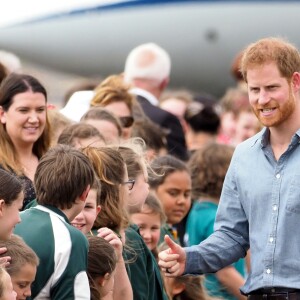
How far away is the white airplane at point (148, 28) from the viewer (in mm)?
20359

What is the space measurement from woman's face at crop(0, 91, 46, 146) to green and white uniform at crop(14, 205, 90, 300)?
1.55 meters

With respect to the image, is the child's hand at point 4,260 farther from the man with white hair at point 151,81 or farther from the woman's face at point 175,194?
the man with white hair at point 151,81

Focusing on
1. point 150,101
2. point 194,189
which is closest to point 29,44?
point 150,101

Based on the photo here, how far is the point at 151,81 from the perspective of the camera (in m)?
10.2

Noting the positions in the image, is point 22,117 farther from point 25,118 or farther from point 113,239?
point 113,239

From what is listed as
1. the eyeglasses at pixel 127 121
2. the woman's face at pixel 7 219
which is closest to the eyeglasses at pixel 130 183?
the woman's face at pixel 7 219

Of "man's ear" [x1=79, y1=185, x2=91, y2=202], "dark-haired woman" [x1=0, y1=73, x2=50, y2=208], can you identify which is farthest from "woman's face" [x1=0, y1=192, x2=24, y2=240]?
"dark-haired woman" [x1=0, y1=73, x2=50, y2=208]

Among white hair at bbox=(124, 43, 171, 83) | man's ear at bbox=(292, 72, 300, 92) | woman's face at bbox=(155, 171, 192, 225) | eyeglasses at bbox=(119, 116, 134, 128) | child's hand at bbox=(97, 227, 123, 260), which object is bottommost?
woman's face at bbox=(155, 171, 192, 225)

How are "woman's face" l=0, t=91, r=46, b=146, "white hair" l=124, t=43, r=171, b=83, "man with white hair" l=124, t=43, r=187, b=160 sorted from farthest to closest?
"white hair" l=124, t=43, r=171, b=83 → "man with white hair" l=124, t=43, r=187, b=160 → "woman's face" l=0, t=91, r=46, b=146

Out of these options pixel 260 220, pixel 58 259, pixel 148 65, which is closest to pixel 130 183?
pixel 260 220

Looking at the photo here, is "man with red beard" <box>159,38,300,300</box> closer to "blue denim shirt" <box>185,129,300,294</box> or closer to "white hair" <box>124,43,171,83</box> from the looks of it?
"blue denim shirt" <box>185,129,300,294</box>

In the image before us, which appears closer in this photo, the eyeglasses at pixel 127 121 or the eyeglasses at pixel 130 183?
the eyeglasses at pixel 130 183

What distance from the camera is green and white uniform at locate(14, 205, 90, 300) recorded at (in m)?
5.07

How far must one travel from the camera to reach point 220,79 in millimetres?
22250
